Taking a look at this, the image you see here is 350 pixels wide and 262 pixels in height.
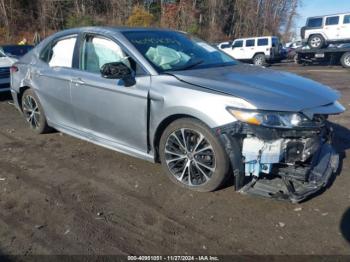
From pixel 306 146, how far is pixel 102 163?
100 inches

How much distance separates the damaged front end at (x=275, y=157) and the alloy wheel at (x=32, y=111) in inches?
140

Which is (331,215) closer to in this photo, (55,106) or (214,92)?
(214,92)

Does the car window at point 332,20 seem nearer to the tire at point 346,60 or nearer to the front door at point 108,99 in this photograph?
the tire at point 346,60

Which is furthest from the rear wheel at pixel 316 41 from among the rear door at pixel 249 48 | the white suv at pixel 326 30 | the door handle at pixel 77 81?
the door handle at pixel 77 81

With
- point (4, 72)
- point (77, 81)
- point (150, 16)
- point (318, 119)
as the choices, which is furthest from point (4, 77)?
point (150, 16)

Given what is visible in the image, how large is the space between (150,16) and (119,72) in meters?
34.3

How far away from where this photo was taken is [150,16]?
3647cm

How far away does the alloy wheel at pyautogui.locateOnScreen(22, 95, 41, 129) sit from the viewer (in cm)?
582

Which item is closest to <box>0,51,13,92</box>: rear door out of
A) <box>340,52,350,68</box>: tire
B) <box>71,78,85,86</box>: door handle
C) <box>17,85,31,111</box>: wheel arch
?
<box>17,85,31,111</box>: wheel arch

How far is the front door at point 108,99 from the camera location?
13.3 ft

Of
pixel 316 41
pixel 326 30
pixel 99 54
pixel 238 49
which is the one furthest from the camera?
pixel 238 49

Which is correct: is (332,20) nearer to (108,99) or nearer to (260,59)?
(260,59)

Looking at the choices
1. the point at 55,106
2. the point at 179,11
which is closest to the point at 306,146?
the point at 55,106

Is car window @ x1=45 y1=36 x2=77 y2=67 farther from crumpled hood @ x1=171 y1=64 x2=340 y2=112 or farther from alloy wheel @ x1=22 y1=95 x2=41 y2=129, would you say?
crumpled hood @ x1=171 y1=64 x2=340 y2=112
